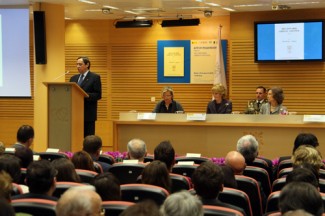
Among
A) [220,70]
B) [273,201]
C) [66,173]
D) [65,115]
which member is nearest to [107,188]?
[66,173]

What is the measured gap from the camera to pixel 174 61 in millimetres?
14477

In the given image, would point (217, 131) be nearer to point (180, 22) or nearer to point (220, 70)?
point (220, 70)

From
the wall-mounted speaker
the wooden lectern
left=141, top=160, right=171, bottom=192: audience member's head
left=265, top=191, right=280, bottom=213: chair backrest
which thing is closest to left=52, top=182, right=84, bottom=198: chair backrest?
left=141, top=160, right=171, bottom=192: audience member's head

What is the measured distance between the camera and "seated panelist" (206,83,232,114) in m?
10.0

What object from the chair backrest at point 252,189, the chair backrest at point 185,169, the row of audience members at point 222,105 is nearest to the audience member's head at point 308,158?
the chair backrest at point 252,189

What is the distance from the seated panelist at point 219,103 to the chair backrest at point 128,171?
4555 mm

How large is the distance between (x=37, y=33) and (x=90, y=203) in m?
8.66

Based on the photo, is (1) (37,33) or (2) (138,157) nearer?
(2) (138,157)

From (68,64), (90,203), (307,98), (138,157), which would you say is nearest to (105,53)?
(68,64)

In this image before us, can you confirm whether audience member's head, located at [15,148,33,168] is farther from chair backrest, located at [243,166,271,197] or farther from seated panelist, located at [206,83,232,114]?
seated panelist, located at [206,83,232,114]

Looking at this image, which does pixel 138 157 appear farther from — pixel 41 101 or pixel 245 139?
pixel 41 101

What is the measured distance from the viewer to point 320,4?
12.0 meters

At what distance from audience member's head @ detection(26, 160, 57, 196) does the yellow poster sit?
10434mm

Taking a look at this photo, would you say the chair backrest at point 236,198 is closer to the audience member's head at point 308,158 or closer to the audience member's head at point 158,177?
the audience member's head at point 158,177
